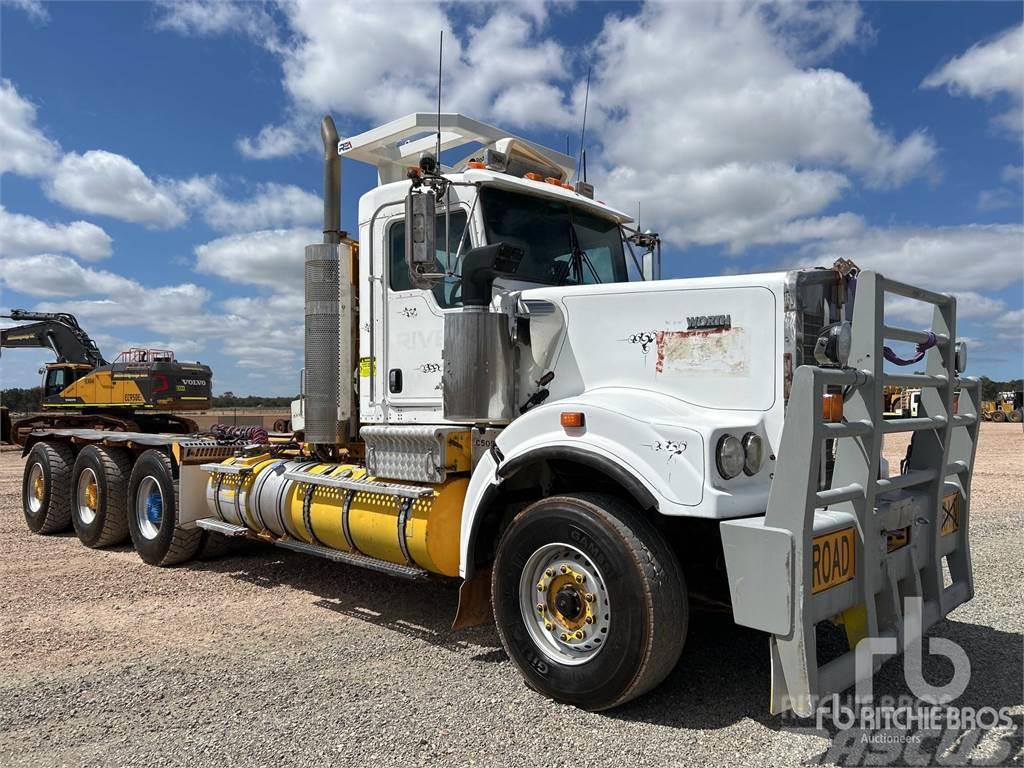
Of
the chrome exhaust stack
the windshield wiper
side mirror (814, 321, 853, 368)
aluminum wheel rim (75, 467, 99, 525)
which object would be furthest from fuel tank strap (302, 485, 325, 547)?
aluminum wheel rim (75, 467, 99, 525)

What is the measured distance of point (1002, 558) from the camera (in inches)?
312

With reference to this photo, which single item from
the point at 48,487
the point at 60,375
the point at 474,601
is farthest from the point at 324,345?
the point at 60,375

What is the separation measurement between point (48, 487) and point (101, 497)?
157 centimetres

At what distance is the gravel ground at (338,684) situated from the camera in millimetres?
3721

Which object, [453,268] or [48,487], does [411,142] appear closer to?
[453,268]

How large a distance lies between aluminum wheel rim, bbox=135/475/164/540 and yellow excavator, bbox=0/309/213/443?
33.8 ft

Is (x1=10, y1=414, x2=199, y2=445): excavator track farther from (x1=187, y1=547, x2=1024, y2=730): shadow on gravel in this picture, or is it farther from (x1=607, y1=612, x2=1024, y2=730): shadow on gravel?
(x1=607, y1=612, x2=1024, y2=730): shadow on gravel

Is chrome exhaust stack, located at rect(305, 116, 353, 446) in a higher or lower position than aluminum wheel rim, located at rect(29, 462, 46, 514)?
higher

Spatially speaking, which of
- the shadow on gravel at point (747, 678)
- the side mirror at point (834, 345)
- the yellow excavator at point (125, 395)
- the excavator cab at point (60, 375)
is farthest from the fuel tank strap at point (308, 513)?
the excavator cab at point (60, 375)

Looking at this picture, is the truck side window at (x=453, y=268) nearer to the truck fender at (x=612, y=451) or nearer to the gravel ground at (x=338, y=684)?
the truck fender at (x=612, y=451)

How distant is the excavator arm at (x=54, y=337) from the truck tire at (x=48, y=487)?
12464 mm

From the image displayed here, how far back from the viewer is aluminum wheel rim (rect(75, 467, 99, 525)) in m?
9.20

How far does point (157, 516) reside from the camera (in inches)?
321

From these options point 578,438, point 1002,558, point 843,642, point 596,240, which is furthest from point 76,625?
point 1002,558
